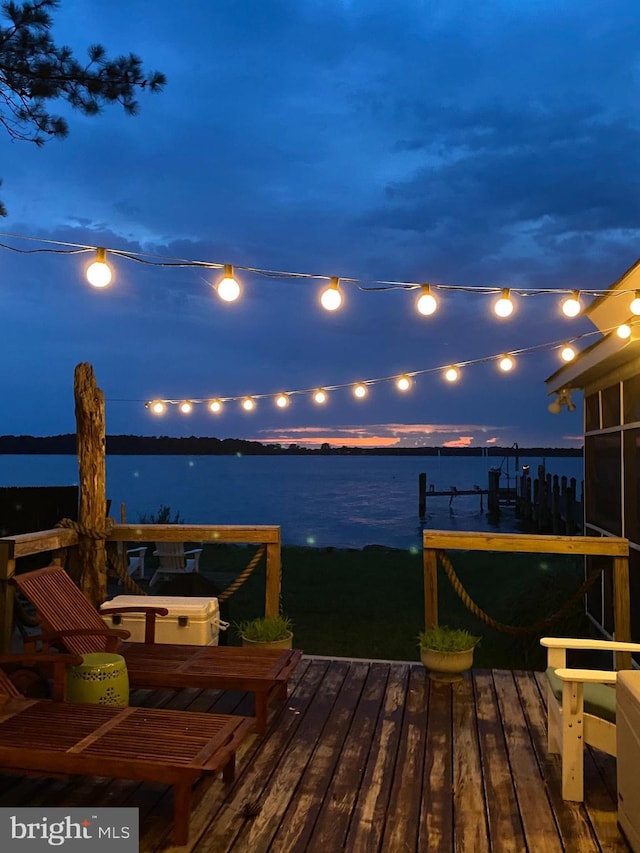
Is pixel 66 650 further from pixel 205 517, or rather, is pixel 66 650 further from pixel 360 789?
pixel 205 517

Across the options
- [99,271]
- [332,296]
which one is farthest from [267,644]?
[99,271]

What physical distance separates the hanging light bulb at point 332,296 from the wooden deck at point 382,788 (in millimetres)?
2459

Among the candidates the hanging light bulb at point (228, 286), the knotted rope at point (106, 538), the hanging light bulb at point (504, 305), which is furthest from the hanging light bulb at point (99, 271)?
the hanging light bulb at point (504, 305)

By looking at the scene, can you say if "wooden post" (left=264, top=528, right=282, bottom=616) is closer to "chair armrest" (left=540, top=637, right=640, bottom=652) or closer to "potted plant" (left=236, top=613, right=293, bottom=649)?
"potted plant" (left=236, top=613, right=293, bottom=649)

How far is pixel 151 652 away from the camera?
4062 millimetres

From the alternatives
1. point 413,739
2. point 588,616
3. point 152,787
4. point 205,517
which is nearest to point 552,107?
point 588,616

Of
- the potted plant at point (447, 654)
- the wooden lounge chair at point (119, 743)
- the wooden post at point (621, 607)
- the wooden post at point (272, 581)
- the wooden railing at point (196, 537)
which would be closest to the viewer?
the wooden lounge chair at point (119, 743)

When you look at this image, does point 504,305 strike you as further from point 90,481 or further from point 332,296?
point 90,481

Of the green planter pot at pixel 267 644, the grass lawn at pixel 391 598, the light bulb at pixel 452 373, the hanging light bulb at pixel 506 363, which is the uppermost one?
the hanging light bulb at pixel 506 363

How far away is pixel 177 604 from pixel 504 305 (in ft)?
9.89

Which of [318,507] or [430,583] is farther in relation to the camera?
[318,507]

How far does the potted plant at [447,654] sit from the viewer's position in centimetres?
432

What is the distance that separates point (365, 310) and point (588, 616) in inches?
200

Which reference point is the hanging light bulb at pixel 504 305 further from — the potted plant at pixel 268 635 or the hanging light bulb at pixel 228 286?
the potted plant at pixel 268 635
